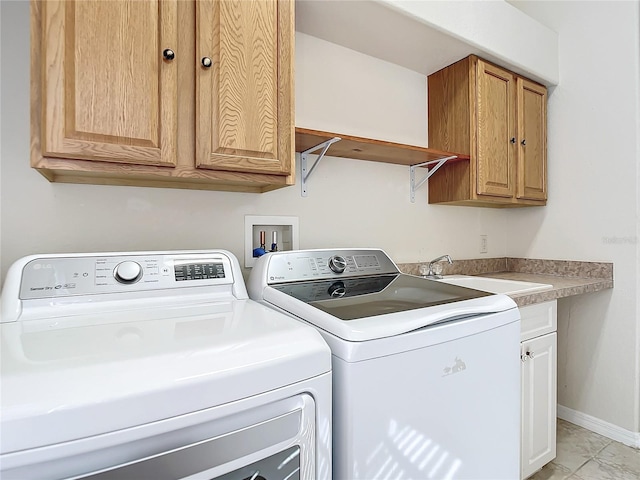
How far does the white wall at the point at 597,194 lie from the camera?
1976mm

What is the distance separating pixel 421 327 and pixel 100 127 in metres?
1.00

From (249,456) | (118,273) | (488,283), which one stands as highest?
(118,273)

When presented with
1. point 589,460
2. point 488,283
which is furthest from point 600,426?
point 488,283

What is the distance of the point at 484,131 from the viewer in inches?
75.9

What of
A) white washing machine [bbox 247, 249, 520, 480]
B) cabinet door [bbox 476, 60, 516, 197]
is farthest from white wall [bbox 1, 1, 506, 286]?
white washing machine [bbox 247, 249, 520, 480]

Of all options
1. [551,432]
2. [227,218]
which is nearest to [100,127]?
[227,218]

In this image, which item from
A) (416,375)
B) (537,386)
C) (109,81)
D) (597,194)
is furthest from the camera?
(597,194)

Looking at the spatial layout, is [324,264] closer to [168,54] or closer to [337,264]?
[337,264]

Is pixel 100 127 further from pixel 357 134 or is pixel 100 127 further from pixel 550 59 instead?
pixel 550 59

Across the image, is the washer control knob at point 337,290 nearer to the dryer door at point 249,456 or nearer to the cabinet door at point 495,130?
the dryer door at point 249,456

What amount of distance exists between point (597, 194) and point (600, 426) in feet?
4.50

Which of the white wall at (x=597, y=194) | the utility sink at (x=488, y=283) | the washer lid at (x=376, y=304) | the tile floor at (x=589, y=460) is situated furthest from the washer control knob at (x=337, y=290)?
the white wall at (x=597, y=194)

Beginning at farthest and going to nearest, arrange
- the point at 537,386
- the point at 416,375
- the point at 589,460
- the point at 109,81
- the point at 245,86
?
the point at 589,460, the point at 537,386, the point at 245,86, the point at 109,81, the point at 416,375

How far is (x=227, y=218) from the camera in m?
1.48
